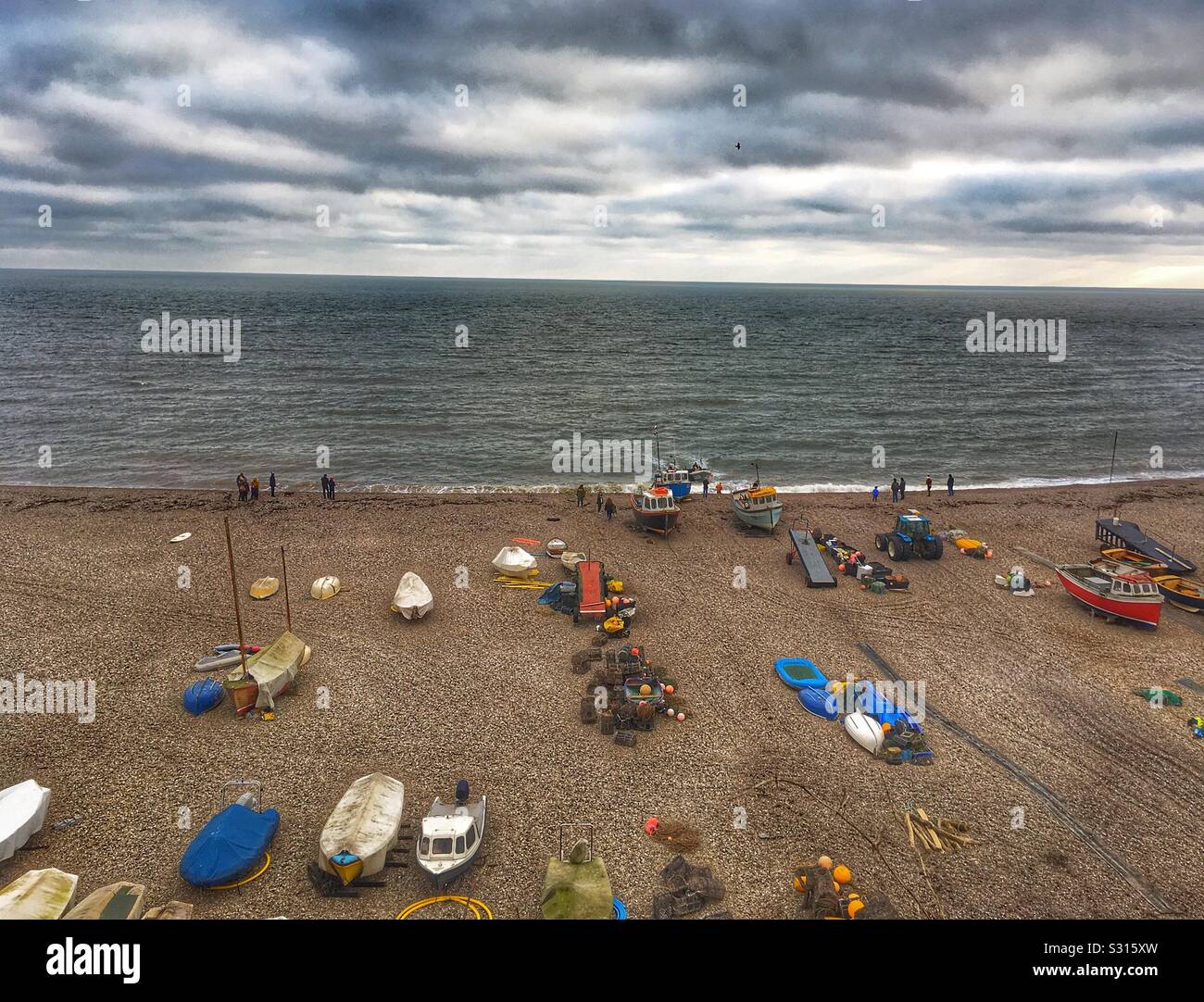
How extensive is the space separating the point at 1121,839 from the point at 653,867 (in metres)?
11.7

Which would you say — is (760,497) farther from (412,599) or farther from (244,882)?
(244,882)

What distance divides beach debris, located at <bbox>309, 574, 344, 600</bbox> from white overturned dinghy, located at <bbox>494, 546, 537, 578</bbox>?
681 centimetres

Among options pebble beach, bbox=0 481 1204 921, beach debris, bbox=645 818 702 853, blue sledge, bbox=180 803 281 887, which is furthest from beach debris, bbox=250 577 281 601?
beach debris, bbox=645 818 702 853

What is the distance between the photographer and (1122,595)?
2827 cm

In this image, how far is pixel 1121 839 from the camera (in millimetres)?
18203

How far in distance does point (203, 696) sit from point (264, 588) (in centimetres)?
853

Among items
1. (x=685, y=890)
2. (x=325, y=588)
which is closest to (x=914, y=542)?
(x=685, y=890)

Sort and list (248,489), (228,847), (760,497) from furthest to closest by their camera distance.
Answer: (248,489) < (760,497) < (228,847)

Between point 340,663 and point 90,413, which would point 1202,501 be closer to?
point 340,663

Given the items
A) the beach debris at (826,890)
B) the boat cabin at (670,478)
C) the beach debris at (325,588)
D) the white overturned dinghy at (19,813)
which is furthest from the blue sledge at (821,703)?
the white overturned dinghy at (19,813)

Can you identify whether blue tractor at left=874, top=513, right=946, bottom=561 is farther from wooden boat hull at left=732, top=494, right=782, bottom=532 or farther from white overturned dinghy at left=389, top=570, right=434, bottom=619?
white overturned dinghy at left=389, top=570, right=434, bottom=619

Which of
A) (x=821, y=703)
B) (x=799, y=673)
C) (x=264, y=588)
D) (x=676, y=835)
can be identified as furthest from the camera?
(x=264, y=588)

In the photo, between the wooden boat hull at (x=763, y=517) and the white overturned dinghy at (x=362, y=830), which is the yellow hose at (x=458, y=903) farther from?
the wooden boat hull at (x=763, y=517)
